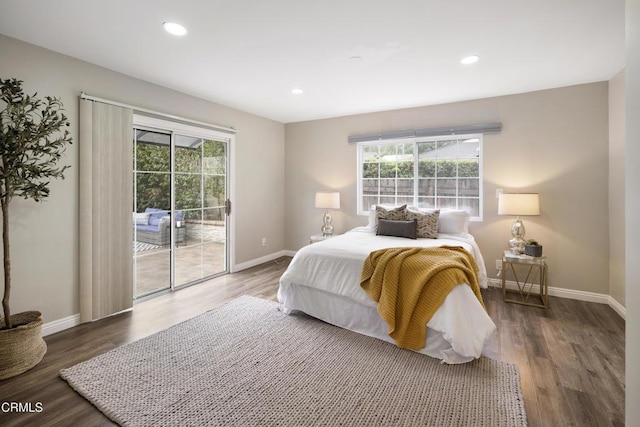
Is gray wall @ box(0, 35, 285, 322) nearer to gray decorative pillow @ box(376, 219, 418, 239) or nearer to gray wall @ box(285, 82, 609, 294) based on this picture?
gray decorative pillow @ box(376, 219, 418, 239)

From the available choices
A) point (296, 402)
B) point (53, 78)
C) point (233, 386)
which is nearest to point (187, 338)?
point (233, 386)

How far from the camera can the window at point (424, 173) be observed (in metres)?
4.14

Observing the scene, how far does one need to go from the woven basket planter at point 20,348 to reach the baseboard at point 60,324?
0.41m

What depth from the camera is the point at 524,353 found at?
2389mm

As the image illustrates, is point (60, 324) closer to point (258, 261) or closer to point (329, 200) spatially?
point (258, 261)

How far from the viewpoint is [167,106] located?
142 inches

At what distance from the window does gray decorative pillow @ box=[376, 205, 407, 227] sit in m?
0.60

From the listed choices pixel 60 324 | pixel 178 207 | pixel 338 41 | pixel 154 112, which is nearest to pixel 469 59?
pixel 338 41

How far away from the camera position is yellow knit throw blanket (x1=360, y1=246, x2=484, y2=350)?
89.7 inches

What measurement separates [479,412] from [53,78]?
13.4 ft

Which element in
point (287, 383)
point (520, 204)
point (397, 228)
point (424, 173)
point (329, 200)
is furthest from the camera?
point (329, 200)

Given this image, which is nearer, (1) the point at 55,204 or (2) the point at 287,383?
(2) the point at 287,383

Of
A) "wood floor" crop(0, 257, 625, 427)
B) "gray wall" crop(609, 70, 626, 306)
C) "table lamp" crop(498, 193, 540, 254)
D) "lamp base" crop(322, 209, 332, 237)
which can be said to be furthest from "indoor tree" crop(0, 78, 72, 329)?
"gray wall" crop(609, 70, 626, 306)

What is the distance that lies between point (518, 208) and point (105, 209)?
14.6ft
